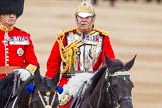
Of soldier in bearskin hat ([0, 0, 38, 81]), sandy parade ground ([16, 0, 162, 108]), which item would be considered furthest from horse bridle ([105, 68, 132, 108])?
sandy parade ground ([16, 0, 162, 108])

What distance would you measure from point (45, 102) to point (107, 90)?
1.35 m

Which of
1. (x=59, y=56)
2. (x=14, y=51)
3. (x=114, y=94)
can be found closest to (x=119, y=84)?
(x=114, y=94)

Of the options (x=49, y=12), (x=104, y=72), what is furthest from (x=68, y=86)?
(x=49, y=12)

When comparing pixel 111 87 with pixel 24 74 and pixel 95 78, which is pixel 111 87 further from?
pixel 24 74

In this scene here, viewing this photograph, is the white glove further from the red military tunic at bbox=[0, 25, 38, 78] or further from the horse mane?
the horse mane

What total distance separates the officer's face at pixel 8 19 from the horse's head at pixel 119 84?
1.46 m

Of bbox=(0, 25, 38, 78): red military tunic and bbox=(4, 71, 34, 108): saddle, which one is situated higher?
bbox=(0, 25, 38, 78): red military tunic

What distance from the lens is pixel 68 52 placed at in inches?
461

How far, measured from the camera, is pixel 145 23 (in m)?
45.4

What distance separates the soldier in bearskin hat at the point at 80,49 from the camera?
11688 mm

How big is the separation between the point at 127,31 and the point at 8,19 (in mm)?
30477

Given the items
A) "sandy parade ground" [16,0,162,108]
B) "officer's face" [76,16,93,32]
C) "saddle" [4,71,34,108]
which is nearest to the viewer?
"saddle" [4,71,34,108]

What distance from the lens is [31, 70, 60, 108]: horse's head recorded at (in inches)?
357

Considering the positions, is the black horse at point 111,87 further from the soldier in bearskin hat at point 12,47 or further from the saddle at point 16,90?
the saddle at point 16,90
